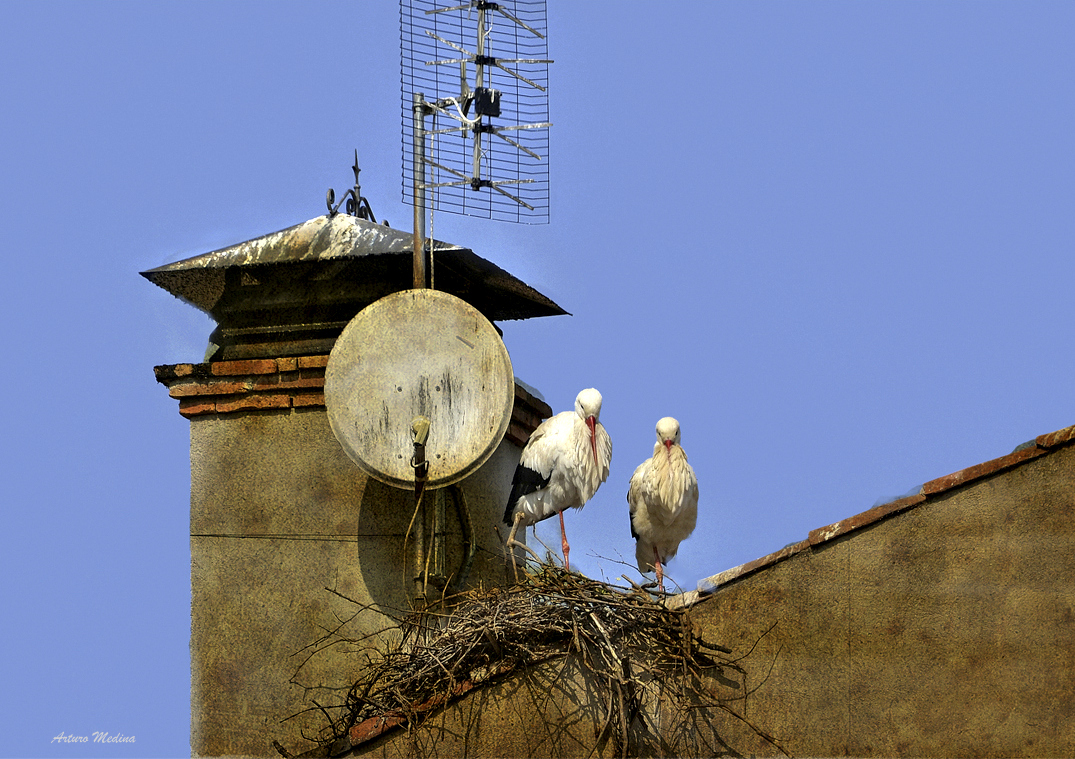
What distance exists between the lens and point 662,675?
6.67 metres

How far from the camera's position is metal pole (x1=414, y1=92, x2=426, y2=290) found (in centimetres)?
804

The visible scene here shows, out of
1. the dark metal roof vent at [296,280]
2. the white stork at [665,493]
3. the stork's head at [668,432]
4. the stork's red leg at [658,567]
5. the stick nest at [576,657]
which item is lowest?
the stick nest at [576,657]

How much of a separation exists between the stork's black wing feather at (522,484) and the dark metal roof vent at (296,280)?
1.23 meters

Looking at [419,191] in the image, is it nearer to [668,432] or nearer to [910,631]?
[668,432]

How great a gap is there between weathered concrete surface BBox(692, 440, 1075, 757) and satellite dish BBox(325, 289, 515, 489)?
169 centimetres

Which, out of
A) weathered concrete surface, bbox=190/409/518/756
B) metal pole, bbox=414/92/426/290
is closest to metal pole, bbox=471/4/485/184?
metal pole, bbox=414/92/426/290

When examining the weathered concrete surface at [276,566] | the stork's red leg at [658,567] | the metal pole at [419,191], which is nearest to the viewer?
the weathered concrete surface at [276,566]

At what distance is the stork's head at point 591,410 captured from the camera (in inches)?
339

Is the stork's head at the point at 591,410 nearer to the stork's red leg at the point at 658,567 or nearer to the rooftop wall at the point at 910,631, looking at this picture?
the stork's red leg at the point at 658,567

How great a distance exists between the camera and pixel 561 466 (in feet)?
27.9

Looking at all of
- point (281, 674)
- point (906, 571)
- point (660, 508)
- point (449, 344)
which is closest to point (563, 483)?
point (660, 508)

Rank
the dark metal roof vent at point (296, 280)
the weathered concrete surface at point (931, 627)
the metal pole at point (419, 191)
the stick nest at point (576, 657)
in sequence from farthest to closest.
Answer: the dark metal roof vent at point (296, 280)
the metal pole at point (419, 191)
the stick nest at point (576, 657)
the weathered concrete surface at point (931, 627)

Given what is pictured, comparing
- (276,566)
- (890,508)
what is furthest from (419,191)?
(890,508)

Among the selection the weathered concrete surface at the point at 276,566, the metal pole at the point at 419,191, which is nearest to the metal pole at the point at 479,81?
the metal pole at the point at 419,191
